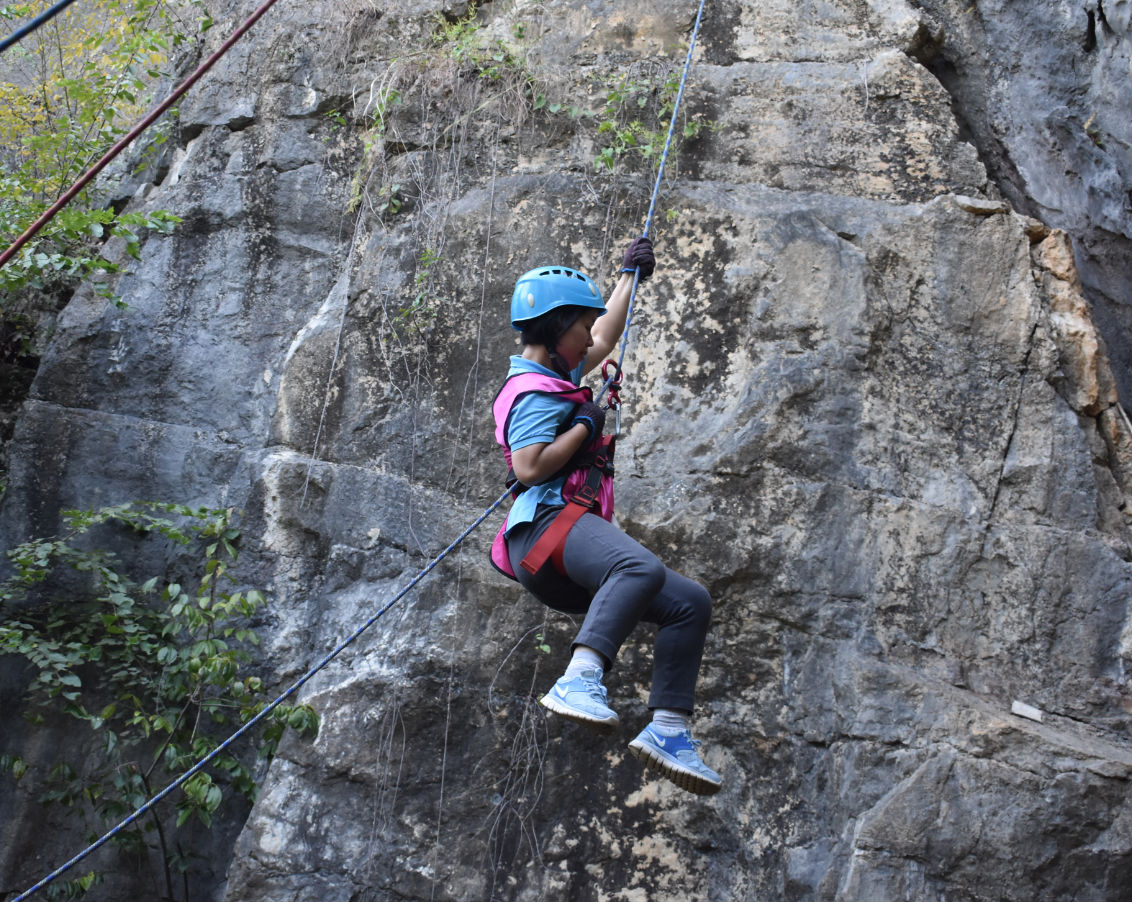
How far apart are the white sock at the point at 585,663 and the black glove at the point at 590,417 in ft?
2.11

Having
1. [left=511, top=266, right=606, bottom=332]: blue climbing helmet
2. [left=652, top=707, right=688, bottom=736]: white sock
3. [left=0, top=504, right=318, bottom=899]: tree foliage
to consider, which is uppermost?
[left=511, top=266, right=606, bottom=332]: blue climbing helmet

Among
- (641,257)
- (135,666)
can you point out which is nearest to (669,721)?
(641,257)

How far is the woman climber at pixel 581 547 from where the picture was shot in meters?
2.80

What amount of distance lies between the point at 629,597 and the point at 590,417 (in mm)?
551

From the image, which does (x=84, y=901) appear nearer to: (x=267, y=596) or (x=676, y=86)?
(x=267, y=596)

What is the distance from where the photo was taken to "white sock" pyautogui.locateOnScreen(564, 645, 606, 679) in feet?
9.14

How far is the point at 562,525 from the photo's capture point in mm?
2994

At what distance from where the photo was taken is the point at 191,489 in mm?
4809

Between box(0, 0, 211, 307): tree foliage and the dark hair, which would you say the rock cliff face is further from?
the dark hair

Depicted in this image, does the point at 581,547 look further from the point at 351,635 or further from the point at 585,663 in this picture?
the point at 351,635

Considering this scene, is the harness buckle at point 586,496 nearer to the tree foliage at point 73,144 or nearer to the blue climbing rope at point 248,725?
the blue climbing rope at point 248,725

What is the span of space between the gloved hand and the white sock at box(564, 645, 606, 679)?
1.42m

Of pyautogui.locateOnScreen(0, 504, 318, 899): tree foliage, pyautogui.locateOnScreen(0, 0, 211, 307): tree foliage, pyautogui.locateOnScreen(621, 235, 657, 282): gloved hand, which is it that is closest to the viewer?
pyautogui.locateOnScreen(621, 235, 657, 282): gloved hand

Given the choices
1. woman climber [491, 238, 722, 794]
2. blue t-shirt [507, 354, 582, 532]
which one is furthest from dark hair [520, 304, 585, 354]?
blue t-shirt [507, 354, 582, 532]
